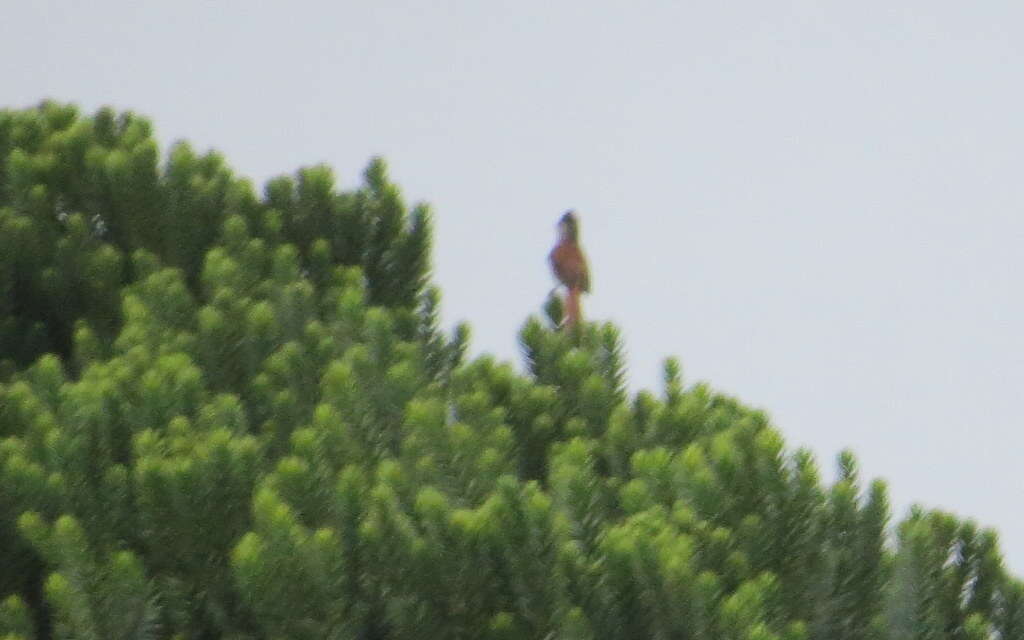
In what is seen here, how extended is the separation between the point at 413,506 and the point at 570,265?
257 centimetres

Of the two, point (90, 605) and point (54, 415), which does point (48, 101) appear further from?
point (90, 605)

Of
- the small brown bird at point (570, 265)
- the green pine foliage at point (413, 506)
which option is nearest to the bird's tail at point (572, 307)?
the small brown bird at point (570, 265)

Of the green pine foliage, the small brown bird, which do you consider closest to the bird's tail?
the small brown bird

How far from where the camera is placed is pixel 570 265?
754 centimetres

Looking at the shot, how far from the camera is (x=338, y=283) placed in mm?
8336

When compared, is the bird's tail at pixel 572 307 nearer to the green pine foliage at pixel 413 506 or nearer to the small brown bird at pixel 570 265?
the small brown bird at pixel 570 265

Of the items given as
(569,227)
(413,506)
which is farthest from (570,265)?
(413,506)

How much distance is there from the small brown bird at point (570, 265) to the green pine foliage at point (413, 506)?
275 millimetres

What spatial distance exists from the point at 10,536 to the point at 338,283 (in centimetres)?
304

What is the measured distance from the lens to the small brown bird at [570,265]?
24.5 ft

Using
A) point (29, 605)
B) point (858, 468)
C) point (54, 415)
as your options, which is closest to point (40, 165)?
point (54, 415)

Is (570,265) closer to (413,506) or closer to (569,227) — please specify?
(569,227)

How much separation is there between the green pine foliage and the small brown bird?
0.28 metres

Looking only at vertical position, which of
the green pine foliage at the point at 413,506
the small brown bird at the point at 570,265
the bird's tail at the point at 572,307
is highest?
the small brown bird at the point at 570,265
